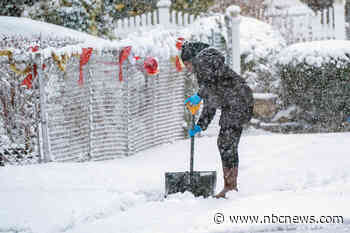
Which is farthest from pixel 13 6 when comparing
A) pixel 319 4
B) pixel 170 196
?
pixel 319 4

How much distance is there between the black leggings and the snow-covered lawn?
37cm

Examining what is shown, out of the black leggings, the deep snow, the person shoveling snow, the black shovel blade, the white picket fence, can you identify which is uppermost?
the white picket fence

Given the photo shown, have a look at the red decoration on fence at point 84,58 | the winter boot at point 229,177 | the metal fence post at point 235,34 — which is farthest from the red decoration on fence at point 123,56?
the metal fence post at point 235,34

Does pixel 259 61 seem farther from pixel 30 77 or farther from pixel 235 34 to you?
pixel 30 77

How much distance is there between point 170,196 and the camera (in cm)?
655

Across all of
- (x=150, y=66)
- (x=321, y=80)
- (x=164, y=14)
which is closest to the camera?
(x=150, y=66)

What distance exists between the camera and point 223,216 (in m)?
5.73

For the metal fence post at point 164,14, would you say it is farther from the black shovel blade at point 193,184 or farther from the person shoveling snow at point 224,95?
the black shovel blade at point 193,184

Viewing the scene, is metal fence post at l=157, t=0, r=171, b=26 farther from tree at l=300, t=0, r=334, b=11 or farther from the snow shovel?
tree at l=300, t=0, r=334, b=11

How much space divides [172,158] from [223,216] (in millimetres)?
3498

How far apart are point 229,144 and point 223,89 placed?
0.60 metres

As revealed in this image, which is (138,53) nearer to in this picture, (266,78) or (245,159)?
(245,159)

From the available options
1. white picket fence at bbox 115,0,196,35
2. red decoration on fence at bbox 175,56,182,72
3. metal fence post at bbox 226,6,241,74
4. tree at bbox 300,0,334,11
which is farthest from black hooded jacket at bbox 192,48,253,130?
tree at bbox 300,0,334,11

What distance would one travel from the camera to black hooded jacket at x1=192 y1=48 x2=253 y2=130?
21.4ft
